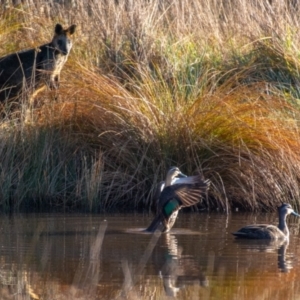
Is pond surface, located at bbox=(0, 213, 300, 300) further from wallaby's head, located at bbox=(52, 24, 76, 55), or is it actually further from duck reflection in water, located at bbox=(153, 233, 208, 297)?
wallaby's head, located at bbox=(52, 24, 76, 55)

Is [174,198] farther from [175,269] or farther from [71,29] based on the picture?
[71,29]

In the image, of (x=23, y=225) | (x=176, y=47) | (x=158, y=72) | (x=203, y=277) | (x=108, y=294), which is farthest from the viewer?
(x=176, y=47)

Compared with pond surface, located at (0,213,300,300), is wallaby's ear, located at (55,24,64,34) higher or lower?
higher

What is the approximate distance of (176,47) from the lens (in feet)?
43.1

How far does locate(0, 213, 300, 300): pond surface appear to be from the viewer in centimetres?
677

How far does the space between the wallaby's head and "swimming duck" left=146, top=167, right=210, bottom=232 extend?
11.3 ft

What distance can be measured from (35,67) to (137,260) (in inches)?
192

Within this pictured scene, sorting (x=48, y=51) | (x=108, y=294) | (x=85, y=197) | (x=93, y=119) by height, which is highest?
(x=48, y=51)

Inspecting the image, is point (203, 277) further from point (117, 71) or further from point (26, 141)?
point (117, 71)

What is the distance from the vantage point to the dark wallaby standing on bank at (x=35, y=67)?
11.7 metres

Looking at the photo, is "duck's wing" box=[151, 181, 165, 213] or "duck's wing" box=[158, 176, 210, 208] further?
"duck's wing" box=[151, 181, 165, 213]

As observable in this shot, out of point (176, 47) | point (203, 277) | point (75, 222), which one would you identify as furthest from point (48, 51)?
point (203, 277)

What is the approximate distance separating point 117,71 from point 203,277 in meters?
5.64

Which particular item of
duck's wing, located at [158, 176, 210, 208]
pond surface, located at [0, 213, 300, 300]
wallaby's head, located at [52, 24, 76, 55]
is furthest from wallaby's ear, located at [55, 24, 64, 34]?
duck's wing, located at [158, 176, 210, 208]
